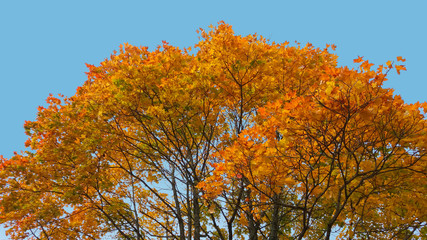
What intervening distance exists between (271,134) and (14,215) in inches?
319

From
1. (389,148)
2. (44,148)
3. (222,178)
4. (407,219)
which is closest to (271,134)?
(222,178)

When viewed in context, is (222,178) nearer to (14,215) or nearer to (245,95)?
(245,95)

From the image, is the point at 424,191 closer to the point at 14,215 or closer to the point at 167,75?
the point at 167,75

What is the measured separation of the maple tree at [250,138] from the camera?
439cm

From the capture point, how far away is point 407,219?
6090 mm

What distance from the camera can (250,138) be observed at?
5.02 m

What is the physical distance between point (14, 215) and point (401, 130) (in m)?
9.78

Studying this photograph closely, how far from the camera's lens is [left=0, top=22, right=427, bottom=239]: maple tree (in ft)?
14.4

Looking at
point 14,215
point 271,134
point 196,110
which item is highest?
point 196,110

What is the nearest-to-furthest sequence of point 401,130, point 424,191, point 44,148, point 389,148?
point 401,130, point 389,148, point 424,191, point 44,148

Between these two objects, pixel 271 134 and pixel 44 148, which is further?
pixel 44 148

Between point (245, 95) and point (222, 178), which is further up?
point (245, 95)

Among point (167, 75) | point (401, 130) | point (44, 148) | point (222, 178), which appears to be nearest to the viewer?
point (401, 130)

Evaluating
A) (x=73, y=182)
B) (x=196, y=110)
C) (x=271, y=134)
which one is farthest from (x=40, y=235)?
(x=271, y=134)
